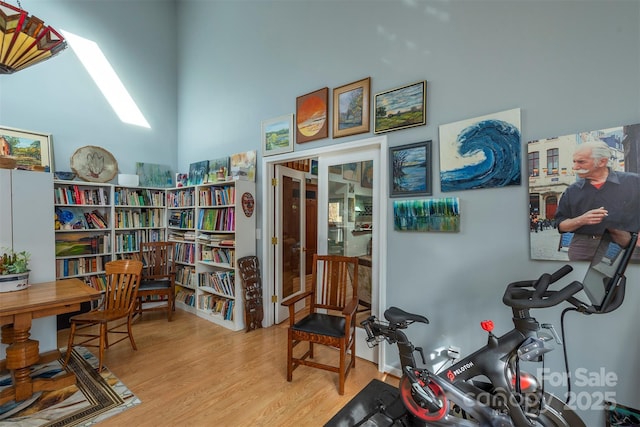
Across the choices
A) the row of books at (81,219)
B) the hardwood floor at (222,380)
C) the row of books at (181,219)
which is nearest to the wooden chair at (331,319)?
the hardwood floor at (222,380)

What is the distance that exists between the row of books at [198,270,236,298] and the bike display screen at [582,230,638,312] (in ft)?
10.5

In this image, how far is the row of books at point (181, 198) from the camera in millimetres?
4090

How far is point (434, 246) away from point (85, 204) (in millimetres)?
4310

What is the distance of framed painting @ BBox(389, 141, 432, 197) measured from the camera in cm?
224

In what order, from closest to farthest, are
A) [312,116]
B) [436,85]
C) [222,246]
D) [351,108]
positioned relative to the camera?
[436,85] → [351,108] → [312,116] → [222,246]

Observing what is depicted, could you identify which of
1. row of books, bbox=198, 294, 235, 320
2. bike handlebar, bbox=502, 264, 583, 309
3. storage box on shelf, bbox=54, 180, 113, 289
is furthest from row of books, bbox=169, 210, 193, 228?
bike handlebar, bbox=502, 264, 583, 309

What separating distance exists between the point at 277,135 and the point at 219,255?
1734 mm

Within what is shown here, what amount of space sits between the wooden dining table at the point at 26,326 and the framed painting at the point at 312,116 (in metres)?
2.39

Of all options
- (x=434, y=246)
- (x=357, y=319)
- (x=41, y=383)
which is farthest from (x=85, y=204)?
(x=434, y=246)

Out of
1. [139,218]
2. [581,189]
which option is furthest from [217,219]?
[581,189]

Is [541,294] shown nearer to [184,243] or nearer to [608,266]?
[608,266]

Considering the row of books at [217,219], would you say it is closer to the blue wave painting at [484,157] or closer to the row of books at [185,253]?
the row of books at [185,253]

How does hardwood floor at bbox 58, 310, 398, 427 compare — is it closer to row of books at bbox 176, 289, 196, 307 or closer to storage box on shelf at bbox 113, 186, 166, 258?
row of books at bbox 176, 289, 196, 307

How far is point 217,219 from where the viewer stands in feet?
11.9
